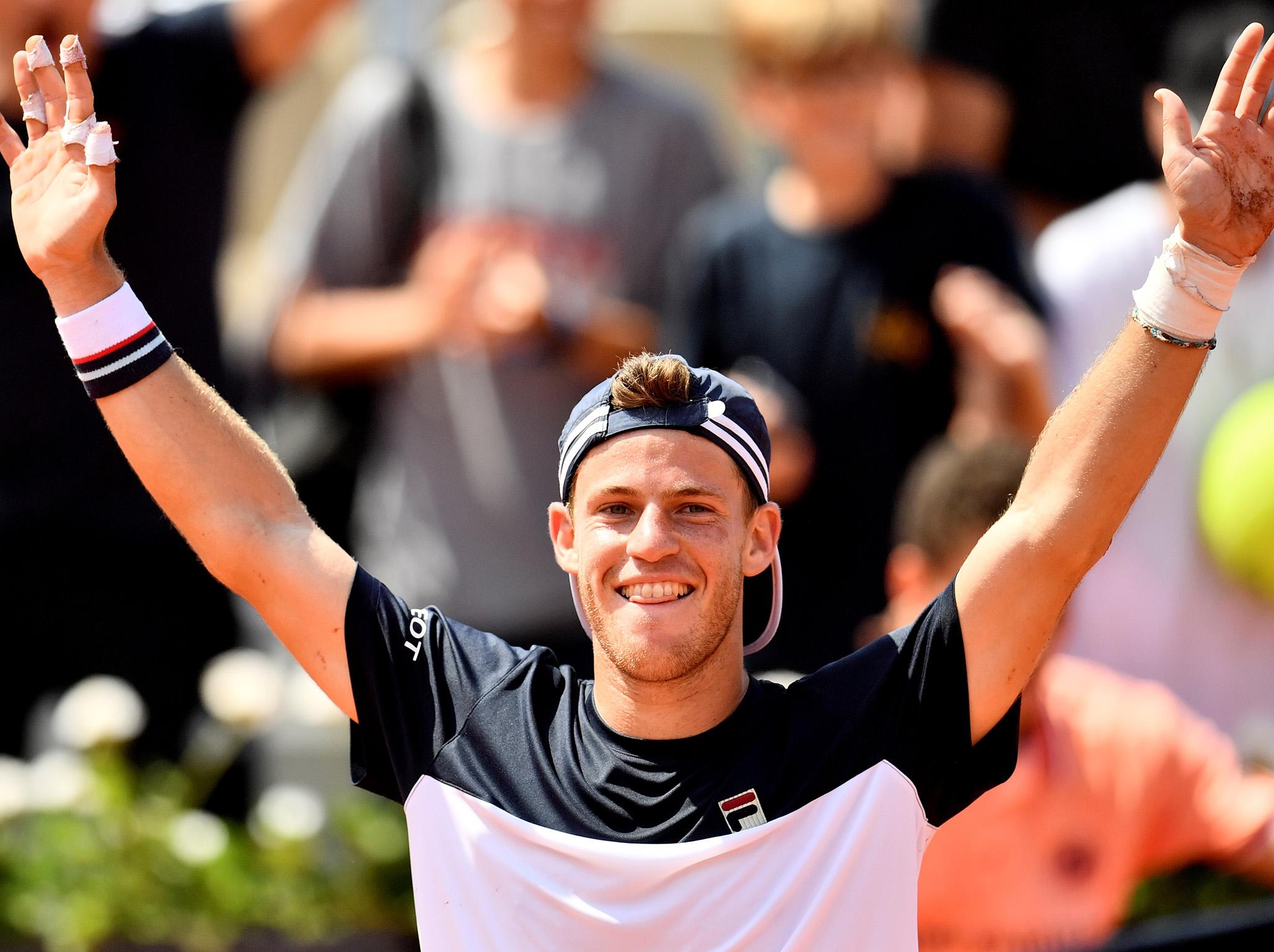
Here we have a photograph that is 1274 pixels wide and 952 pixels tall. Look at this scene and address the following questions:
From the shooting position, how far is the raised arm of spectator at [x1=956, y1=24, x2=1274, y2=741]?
9.75 ft

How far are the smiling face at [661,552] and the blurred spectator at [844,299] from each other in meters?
2.17

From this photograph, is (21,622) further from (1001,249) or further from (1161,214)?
(1161,214)

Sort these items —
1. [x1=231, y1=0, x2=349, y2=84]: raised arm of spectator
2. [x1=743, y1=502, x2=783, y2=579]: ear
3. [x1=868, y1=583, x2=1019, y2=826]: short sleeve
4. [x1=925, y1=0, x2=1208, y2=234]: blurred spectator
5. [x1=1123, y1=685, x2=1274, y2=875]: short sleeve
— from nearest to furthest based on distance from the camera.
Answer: [x1=868, y1=583, x2=1019, y2=826]: short sleeve < [x1=743, y1=502, x2=783, y2=579]: ear < [x1=1123, y1=685, x2=1274, y2=875]: short sleeve < [x1=231, y1=0, x2=349, y2=84]: raised arm of spectator < [x1=925, y1=0, x2=1208, y2=234]: blurred spectator

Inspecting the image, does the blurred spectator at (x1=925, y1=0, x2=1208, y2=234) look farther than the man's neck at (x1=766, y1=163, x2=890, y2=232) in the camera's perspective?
Yes

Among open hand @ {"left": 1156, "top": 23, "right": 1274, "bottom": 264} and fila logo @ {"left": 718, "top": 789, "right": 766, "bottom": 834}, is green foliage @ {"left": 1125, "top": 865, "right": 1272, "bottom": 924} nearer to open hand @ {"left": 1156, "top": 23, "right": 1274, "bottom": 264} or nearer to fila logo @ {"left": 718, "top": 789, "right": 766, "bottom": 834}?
fila logo @ {"left": 718, "top": 789, "right": 766, "bottom": 834}

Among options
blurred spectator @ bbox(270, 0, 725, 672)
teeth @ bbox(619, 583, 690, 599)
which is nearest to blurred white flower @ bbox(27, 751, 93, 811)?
blurred spectator @ bbox(270, 0, 725, 672)

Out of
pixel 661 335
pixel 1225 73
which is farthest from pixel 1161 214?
pixel 1225 73

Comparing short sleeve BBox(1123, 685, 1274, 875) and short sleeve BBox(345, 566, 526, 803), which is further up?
short sleeve BBox(345, 566, 526, 803)

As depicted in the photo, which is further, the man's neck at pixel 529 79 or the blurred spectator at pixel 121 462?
the man's neck at pixel 529 79

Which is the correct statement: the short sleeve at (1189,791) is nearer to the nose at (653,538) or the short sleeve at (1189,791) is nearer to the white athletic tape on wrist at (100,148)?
the nose at (653,538)

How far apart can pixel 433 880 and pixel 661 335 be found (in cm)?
275

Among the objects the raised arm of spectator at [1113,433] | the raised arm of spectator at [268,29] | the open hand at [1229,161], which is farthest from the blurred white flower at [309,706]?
the open hand at [1229,161]

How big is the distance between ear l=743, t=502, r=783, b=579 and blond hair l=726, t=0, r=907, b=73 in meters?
2.47

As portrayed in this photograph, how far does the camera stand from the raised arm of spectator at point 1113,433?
9.75 ft
